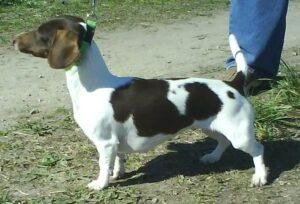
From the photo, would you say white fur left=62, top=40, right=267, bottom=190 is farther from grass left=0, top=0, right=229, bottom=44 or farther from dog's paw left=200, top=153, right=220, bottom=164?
grass left=0, top=0, right=229, bottom=44

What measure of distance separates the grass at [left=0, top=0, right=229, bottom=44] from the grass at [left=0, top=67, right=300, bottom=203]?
125 inches

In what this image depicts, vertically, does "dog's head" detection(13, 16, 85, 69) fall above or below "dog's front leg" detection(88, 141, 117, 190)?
above

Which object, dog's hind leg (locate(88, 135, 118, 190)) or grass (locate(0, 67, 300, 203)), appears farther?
grass (locate(0, 67, 300, 203))

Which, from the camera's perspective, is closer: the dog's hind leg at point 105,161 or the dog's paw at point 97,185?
the dog's hind leg at point 105,161

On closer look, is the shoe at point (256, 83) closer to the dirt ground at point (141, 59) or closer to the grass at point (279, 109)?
the grass at point (279, 109)

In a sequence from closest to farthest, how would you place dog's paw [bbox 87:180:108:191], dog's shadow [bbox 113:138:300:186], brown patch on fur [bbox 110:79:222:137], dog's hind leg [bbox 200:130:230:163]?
brown patch on fur [bbox 110:79:222:137]
dog's paw [bbox 87:180:108:191]
dog's shadow [bbox 113:138:300:186]
dog's hind leg [bbox 200:130:230:163]

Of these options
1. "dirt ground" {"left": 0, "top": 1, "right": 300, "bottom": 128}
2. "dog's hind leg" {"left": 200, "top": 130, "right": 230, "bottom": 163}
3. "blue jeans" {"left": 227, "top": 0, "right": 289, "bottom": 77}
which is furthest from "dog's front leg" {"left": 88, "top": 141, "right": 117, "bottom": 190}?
"blue jeans" {"left": 227, "top": 0, "right": 289, "bottom": 77}

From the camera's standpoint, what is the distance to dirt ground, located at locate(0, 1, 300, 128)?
19.6 feet

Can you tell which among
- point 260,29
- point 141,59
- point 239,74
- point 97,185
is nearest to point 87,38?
point 97,185

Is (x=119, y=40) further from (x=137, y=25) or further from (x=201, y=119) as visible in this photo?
(x=201, y=119)

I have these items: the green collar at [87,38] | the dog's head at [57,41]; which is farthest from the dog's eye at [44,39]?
the green collar at [87,38]

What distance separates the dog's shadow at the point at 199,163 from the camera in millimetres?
4418

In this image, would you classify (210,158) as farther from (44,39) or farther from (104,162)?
(44,39)

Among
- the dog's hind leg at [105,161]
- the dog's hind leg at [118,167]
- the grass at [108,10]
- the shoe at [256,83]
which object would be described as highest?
the dog's hind leg at [105,161]
